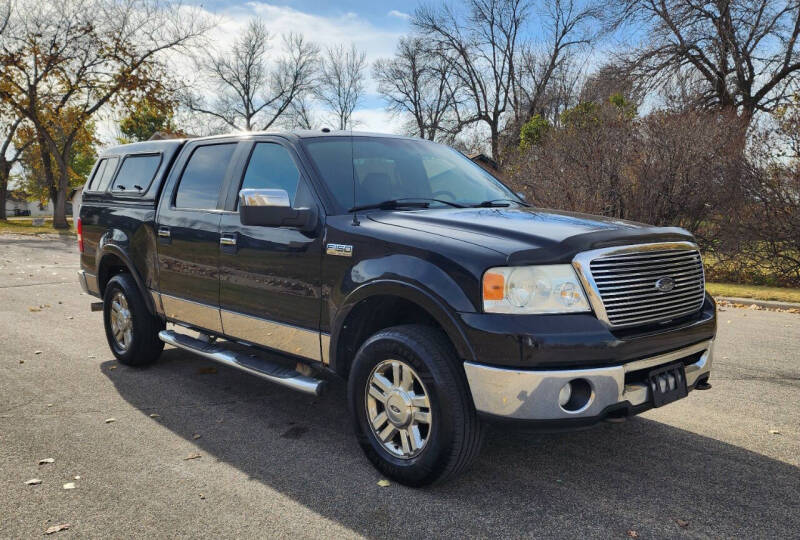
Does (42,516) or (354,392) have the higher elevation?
(354,392)

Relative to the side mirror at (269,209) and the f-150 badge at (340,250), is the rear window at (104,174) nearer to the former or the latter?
the side mirror at (269,209)

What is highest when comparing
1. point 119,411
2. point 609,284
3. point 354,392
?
point 609,284

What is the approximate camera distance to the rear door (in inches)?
189

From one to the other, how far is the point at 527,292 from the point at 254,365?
212cm

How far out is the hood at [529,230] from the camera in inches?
123

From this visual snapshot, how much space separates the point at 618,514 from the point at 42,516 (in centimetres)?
278

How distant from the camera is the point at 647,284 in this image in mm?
3346

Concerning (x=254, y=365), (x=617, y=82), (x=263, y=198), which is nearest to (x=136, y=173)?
(x=254, y=365)

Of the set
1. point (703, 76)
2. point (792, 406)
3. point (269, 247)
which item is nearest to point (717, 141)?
point (792, 406)

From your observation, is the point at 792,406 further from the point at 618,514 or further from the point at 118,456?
the point at 118,456

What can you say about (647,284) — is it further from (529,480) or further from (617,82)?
(617,82)

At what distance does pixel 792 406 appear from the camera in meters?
4.87

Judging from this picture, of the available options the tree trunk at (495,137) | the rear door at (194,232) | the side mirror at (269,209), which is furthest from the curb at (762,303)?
the tree trunk at (495,137)

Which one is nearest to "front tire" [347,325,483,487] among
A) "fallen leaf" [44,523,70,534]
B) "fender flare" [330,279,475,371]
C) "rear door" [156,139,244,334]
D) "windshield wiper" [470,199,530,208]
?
"fender flare" [330,279,475,371]
